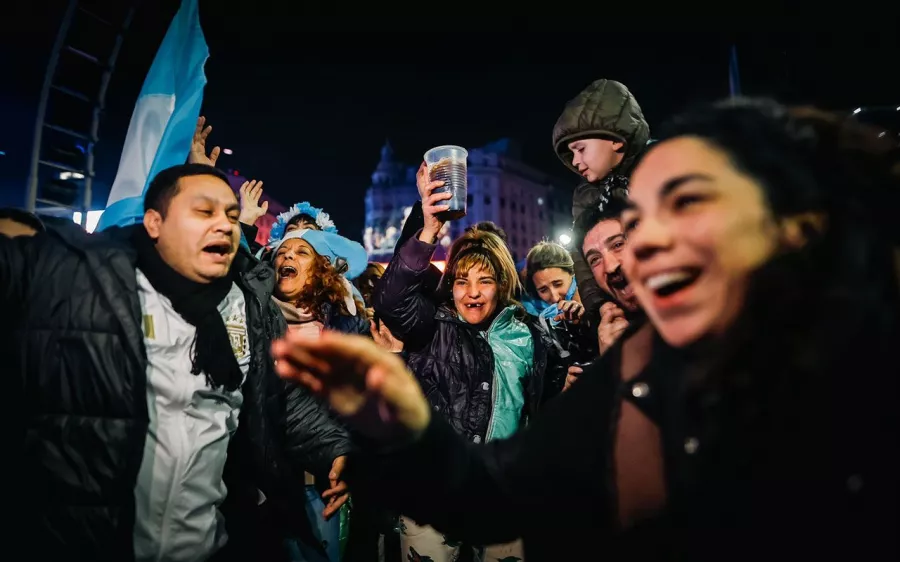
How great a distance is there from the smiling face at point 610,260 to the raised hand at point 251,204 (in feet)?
10.6

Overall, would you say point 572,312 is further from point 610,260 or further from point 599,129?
point 599,129

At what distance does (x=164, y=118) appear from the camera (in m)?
3.52

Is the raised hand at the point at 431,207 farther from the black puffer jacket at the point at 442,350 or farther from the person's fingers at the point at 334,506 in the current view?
the person's fingers at the point at 334,506

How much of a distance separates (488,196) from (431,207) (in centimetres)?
6901

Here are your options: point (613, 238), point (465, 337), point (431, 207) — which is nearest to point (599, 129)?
point (613, 238)

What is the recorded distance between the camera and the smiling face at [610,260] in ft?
9.50

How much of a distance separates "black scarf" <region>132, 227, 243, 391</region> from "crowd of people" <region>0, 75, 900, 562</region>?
14 mm

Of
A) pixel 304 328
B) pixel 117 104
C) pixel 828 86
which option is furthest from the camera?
pixel 117 104

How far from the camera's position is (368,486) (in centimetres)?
155

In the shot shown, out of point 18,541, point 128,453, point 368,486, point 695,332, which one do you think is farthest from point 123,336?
point 695,332

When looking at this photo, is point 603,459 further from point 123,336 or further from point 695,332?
point 123,336

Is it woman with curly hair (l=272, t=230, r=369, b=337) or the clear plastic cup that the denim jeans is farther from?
the clear plastic cup

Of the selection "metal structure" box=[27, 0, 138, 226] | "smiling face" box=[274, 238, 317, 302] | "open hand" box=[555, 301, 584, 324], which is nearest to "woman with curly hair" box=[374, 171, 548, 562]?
"open hand" box=[555, 301, 584, 324]

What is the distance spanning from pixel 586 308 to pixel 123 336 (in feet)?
8.87
